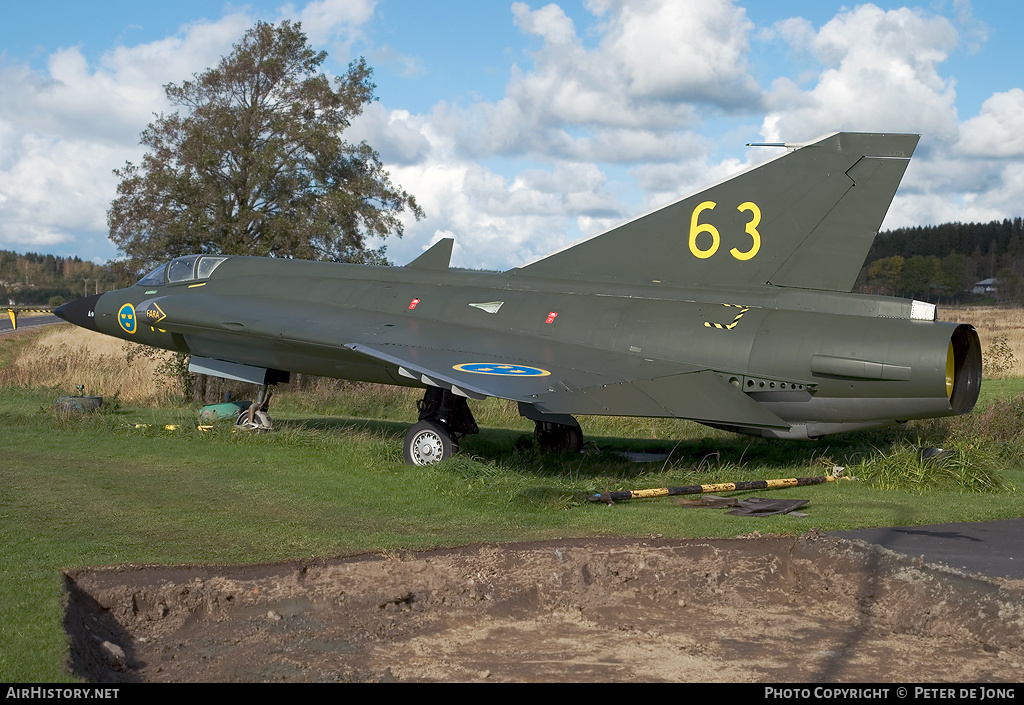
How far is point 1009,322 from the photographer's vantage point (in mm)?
53031

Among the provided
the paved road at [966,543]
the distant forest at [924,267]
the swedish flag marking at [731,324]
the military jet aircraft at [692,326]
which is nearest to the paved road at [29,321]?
the distant forest at [924,267]

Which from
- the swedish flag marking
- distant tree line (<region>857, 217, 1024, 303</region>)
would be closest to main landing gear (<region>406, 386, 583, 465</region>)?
the swedish flag marking

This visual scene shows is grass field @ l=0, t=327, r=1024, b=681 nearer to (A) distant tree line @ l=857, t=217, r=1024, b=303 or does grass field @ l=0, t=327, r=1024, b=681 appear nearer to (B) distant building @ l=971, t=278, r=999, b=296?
(A) distant tree line @ l=857, t=217, r=1024, b=303

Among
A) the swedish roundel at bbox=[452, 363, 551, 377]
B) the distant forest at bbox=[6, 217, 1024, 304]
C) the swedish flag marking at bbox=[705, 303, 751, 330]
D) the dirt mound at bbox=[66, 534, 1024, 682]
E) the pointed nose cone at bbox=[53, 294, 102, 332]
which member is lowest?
the dirt mound at bbox=[66, 534, 1024, 682]

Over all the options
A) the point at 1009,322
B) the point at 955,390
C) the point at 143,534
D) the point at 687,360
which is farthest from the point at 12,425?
the point at 1009,322

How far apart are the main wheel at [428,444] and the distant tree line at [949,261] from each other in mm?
60777

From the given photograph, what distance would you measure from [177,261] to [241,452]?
192 inches

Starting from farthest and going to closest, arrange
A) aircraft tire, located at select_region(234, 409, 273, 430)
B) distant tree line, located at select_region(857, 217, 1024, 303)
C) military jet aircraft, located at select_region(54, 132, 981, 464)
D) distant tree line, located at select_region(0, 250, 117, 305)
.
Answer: distant tree line, located at select_region(0, 250, 117, 305), distant tree line, located at select_region(857, 217, 1024, 303), aircraft tire, located at select_region(234, 409, 273, 430), military jet aircraft, located at select_region(54, 132, 981, 464)

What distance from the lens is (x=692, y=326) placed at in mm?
11211

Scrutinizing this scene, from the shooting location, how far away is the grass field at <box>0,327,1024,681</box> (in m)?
7.36

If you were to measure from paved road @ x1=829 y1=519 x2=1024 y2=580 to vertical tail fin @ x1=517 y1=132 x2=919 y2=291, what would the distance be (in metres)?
3.36

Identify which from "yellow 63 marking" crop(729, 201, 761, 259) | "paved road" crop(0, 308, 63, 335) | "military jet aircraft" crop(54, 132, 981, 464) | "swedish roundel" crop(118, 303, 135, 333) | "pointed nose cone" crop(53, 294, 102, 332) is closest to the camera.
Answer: "military jet aircraft" crop(54, 132, 981, 464)
